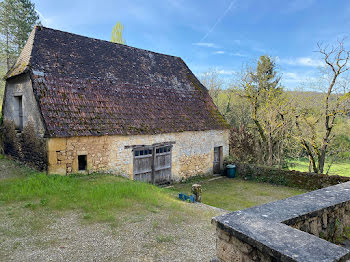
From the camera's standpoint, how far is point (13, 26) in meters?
24.7

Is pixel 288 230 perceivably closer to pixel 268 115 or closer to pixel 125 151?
pixel 125 151

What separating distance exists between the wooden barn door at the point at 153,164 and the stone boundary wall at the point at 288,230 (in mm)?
8892

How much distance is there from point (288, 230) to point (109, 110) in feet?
32.1

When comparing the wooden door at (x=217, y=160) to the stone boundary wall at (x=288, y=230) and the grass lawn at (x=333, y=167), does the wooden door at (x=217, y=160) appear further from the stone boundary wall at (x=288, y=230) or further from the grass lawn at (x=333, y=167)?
the stone boundary wall at (x=288, y=230)

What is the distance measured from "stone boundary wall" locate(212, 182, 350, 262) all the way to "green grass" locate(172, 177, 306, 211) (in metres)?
6.56

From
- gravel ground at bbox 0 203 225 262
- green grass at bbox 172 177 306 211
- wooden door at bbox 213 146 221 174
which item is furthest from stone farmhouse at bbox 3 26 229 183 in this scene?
gravel ground at bbox 0 203 225 262

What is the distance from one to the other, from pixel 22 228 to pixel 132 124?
21.9 feet

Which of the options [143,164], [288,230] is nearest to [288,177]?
[143,164]

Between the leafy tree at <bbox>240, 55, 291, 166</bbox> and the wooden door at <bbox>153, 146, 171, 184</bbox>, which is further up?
the leafy tree at <bbox>240, 55, 291, 166</bbox>

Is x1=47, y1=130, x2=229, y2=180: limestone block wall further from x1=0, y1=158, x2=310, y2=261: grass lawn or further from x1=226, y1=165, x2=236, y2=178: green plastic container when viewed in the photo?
x1=226, y1=165, x2=236, y2=178: green plastic container

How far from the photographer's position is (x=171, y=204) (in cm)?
799

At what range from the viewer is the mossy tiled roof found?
32.8 feet

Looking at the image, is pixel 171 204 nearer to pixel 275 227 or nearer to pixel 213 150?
pixel 275 227

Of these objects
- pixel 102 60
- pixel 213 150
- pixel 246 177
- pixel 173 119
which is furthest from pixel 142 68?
pixel 246 177
